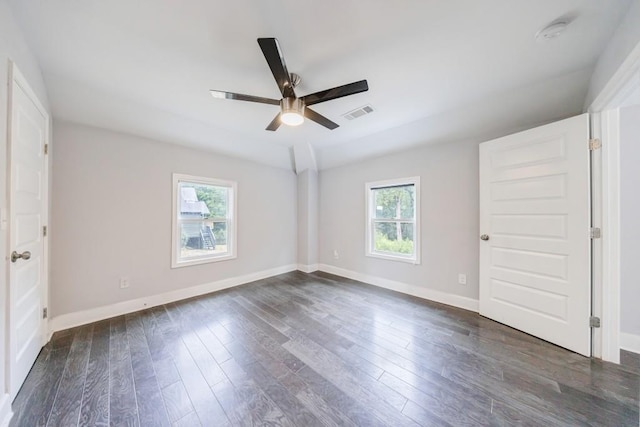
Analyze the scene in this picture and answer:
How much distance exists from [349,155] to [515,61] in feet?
7.95

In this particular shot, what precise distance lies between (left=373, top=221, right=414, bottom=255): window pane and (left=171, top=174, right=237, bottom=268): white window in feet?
8.32

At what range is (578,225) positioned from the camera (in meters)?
1.96

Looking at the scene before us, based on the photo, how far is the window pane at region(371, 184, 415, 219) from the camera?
3.55 metres

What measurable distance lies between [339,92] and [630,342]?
336 cm

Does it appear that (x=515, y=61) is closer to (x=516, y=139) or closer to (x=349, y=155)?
(x=516, y=139)

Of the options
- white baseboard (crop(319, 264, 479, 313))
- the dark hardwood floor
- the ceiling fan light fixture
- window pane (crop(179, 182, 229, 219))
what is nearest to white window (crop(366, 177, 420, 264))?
white baseboard (crop(319, 264, 479, 313))

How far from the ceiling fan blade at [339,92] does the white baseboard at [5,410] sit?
9.12 ft

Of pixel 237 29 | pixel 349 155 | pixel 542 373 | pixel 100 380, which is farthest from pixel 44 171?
pixel 542 373

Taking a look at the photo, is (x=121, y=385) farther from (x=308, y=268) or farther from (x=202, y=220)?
(x=308, y=268)

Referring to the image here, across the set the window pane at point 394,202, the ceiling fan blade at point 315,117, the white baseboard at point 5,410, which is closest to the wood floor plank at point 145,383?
the white baseboard at point 5,410

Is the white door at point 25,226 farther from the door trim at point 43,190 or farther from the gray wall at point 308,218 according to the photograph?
the gray wall at point 308,218

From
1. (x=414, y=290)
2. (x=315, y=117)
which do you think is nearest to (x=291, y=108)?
(x=315, y=117)

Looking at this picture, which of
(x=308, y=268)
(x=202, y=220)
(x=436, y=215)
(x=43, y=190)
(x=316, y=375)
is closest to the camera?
(x=316, y=375)

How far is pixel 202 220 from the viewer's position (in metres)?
3.48
